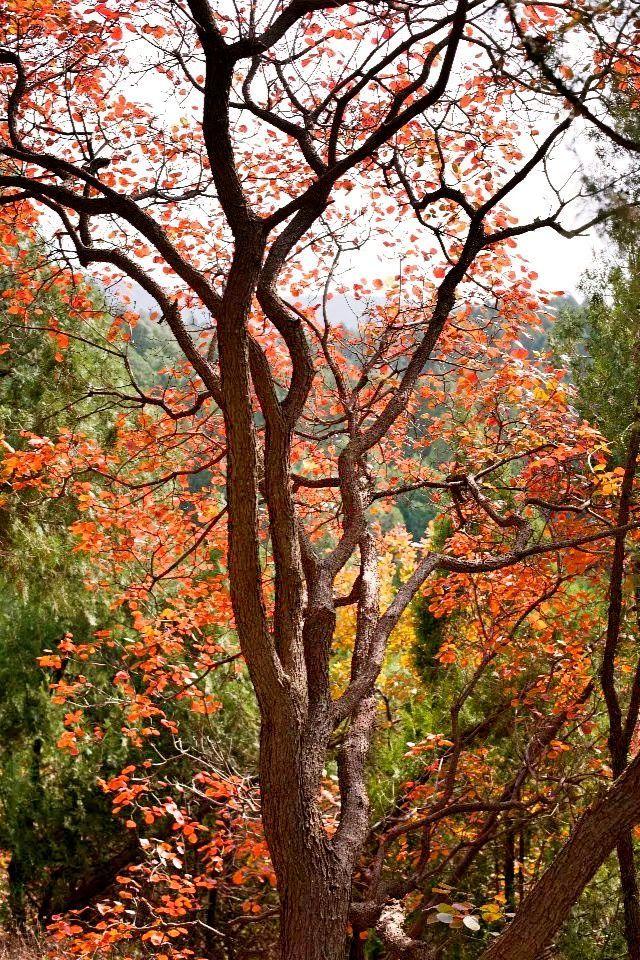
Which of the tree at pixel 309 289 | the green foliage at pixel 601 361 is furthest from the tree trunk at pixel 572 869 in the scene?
the green foliage at pixel 601 361

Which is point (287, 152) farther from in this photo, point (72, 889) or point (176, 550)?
point (72, 889)

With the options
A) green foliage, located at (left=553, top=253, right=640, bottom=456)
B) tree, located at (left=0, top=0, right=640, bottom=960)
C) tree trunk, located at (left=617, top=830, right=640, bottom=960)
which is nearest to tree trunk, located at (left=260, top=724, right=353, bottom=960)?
tree, located at (left=0, top=0, right=640, bottom=960)

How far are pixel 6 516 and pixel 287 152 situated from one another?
4.08m

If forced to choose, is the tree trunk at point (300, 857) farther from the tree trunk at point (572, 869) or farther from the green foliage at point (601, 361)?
the green foliage at point (601, 361)

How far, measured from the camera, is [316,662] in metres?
3.36

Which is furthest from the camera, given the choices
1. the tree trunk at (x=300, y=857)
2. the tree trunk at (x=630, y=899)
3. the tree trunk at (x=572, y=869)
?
the tree trunk at (x=630, y=899)

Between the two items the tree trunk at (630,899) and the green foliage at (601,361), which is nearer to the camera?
the tree trunk at (630,899)

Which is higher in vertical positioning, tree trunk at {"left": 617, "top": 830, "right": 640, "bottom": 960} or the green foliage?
the green foliage

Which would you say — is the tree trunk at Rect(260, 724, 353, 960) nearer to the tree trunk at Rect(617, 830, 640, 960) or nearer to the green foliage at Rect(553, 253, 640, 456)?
the tree trunk at Rect(617, 830, 640, 960)

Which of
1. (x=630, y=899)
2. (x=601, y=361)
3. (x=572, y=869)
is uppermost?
(x=601, y=361)

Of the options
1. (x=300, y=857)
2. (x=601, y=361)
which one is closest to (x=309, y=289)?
(x=601, y=361)

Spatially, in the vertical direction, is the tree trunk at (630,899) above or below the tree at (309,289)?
below

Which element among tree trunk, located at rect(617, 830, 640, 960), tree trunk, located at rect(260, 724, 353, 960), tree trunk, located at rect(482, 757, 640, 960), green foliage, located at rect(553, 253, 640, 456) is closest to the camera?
tree trunk, located at rect(482, 757, 640, 960)

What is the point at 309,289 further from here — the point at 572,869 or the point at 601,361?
the point at 572,869
